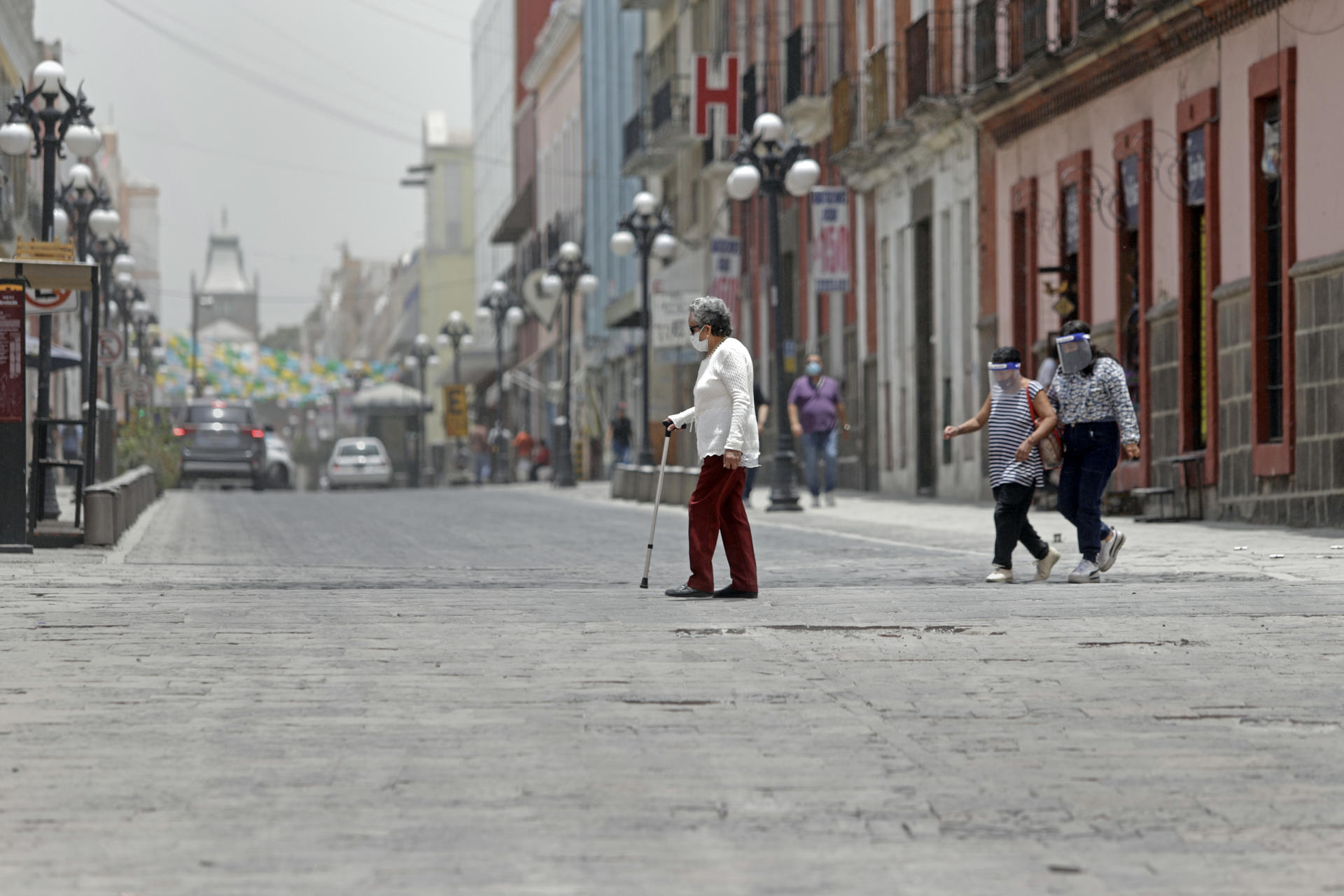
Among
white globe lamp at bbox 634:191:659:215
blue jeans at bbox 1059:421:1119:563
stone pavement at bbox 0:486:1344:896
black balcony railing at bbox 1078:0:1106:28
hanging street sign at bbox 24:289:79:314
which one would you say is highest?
black balcony railing at bbox 1078:0:1106:28

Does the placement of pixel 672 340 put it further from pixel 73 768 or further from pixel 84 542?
pixel 73 768

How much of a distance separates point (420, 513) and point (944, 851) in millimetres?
23574

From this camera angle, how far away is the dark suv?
164 ft

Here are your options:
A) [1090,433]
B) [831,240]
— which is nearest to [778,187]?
[831,240]


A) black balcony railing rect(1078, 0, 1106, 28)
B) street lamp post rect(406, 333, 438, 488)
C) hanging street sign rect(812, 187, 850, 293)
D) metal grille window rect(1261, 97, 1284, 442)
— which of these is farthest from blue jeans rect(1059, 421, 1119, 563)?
street lamp post rect(406, 333, 438, 488)

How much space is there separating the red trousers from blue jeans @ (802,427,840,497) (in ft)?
48.7

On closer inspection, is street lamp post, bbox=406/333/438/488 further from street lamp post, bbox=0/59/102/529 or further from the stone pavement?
the stone pavement

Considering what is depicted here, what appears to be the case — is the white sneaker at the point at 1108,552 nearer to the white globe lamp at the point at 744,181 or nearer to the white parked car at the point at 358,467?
the white globe lamp at the point at 744,181

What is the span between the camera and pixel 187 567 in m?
15.8

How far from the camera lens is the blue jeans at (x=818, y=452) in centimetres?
2759

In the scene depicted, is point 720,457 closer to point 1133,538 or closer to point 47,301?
point 1133,538

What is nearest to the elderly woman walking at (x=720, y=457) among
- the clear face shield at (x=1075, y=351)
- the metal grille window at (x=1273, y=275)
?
the clear face shield at (x=1075, y=351)

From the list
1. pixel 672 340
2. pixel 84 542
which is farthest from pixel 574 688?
pixel 672 340

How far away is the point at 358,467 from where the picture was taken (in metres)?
62.5
